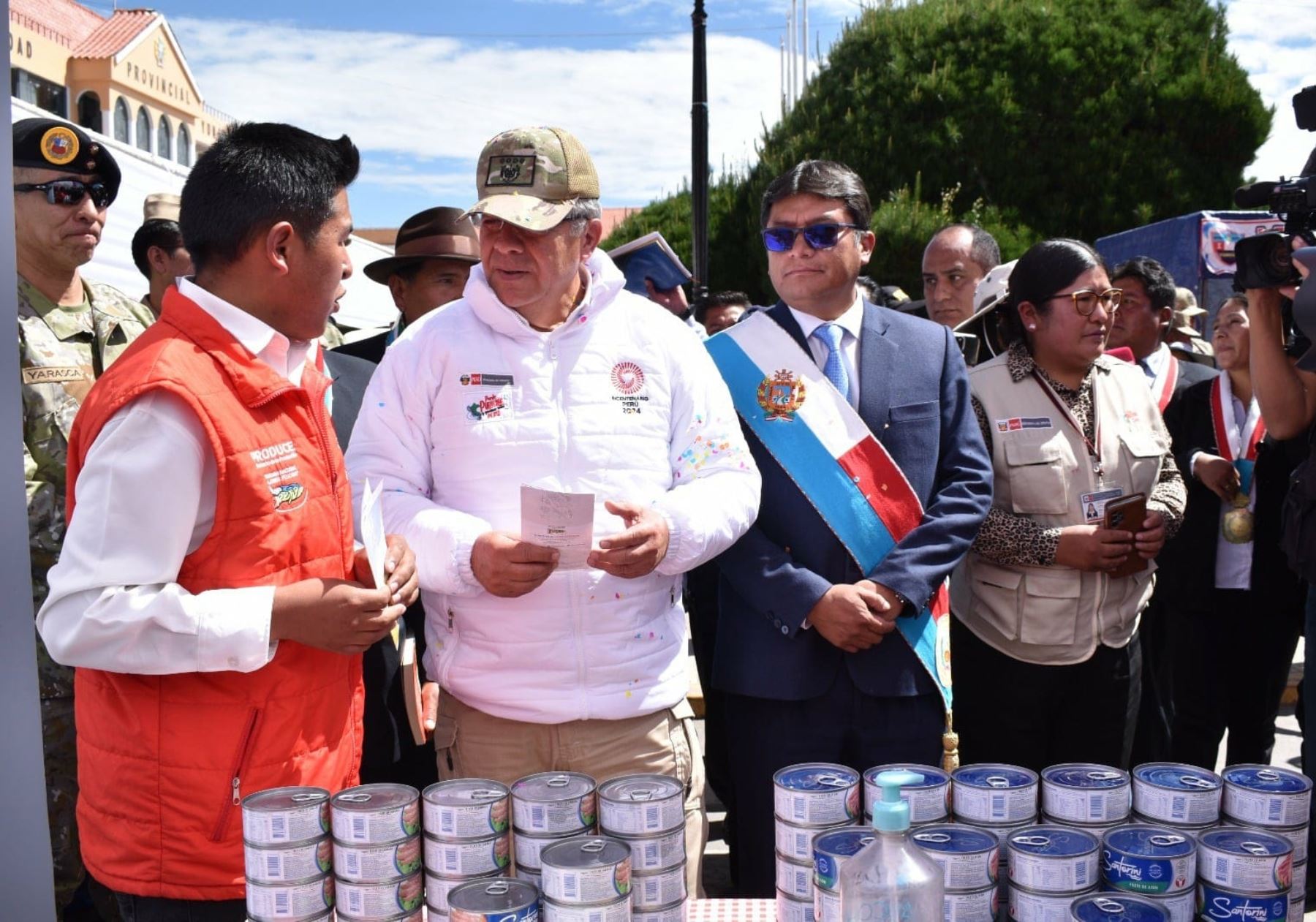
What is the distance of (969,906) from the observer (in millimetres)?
1686

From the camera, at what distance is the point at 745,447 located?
2.98 meters

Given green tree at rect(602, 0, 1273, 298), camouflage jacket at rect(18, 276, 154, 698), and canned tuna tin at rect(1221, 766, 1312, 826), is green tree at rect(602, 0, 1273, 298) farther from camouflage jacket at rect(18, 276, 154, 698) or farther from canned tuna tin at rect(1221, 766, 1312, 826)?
canned tuna tin at rect(1221, 766, 1312, 826)

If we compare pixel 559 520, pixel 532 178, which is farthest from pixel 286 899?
pixel 532 178

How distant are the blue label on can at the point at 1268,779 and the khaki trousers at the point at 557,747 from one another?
1.21 m

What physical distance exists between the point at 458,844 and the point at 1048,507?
2457 mm

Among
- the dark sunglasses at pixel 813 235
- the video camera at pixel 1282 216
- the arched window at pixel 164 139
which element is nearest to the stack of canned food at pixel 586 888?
the dark sunglasses at pixel 813 235

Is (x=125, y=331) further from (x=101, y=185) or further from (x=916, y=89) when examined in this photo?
(x=916, y=89)

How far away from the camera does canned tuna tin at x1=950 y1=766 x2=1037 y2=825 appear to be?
1887 millimetres

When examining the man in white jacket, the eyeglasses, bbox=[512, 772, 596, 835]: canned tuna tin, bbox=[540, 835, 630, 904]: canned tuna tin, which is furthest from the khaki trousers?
the eyeglasses

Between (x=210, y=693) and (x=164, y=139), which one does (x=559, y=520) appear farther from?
(x=164, y=139)

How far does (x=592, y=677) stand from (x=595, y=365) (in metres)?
0.73

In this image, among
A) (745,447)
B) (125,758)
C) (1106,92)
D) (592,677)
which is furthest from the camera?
(1106,92)

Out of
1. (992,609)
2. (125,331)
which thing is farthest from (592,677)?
(125,331)

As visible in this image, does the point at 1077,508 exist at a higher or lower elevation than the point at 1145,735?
higher
